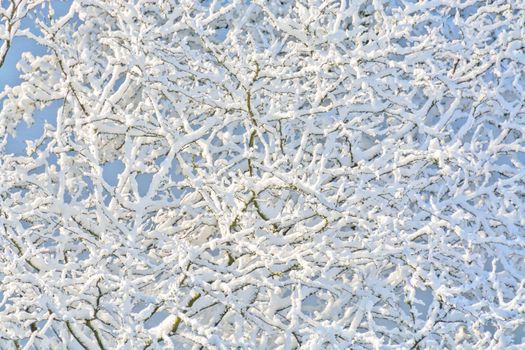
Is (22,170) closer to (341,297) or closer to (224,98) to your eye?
(224,98)

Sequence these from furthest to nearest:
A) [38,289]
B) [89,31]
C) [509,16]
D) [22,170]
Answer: [89,31] < [509,16] < [22,170] < [38,289]

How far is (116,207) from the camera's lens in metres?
5.52

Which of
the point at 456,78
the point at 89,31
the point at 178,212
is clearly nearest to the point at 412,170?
the point at 456,78

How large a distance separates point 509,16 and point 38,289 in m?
4.23

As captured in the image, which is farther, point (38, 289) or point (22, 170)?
point (22, 170)

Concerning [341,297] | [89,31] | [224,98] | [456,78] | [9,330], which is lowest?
[341,297]

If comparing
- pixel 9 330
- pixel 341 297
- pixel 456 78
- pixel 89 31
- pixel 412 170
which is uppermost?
pixel 89 31

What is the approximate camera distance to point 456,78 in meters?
5.48

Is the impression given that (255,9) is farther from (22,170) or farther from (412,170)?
(22,170)

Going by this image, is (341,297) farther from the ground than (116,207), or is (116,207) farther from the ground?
(116,207)

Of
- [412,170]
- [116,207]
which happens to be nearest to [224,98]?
[116,207]

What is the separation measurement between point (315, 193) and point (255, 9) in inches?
123

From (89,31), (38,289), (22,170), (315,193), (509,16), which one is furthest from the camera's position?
(89,31)

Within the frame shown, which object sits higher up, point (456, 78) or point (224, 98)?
point (224, 98)
